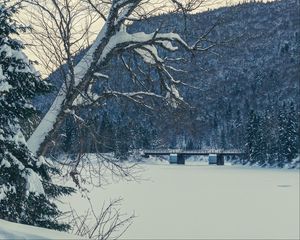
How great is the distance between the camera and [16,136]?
22.5 feet

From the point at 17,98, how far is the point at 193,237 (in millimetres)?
11537

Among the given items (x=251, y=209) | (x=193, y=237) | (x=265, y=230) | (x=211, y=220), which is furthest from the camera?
(x=251, y=209)

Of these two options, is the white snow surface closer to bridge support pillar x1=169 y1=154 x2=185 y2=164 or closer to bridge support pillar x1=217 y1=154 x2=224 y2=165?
bridge support pillar x1=217 y1=154 x2=224 y2=165

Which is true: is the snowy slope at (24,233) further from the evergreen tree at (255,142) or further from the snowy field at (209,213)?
the evergreen tree at (255,142)

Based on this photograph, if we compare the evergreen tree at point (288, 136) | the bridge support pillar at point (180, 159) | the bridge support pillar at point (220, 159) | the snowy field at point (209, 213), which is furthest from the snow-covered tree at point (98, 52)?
the bridge support pillar at point (180, 159)

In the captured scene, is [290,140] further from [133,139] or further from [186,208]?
[133,139]

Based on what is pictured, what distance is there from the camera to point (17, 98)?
23.3 feet

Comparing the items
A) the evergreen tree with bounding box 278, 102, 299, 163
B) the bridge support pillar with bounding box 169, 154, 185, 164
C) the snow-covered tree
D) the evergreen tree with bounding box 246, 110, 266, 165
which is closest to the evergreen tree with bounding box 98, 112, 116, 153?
the snow-covered tree

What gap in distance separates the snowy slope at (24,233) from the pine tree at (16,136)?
1.50 m

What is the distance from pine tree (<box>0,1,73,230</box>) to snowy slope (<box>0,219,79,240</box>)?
150 cm

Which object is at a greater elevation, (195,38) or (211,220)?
(195,38)

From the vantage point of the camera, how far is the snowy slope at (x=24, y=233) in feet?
15.6

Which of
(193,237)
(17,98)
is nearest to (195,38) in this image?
(17,98)

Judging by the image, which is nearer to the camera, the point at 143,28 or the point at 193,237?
the point at 143,28
